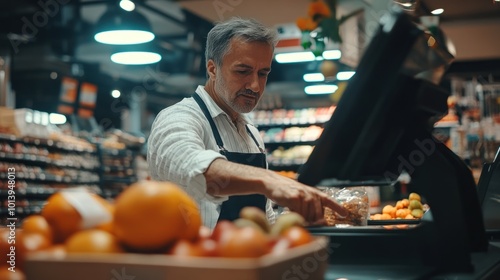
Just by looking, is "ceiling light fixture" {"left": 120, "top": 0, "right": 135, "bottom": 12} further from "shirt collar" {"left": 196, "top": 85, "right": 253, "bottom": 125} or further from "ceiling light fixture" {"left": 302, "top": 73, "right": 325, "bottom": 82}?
"ceiling light fixture" {"left": 302, "top": 73, "right": 325, "bottom": 82}

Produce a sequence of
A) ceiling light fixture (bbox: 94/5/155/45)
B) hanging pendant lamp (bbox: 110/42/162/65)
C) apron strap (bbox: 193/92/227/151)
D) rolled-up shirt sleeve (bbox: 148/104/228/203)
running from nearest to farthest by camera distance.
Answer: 1. rolled-up shirt sleeve (bbox: 148/104/228/203)
2. apron strap (bbox: 193/92/227/151)
3. ceiling light fixture (bbox: 94/5/155/45)
4. hanging pendant lamp (bbox: 110/42/162/65)

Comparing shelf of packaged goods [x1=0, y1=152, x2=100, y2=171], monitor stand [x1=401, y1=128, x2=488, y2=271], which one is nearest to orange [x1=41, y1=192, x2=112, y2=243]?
monitor stand [x1=401, y1=128, x2=488, y2=271]

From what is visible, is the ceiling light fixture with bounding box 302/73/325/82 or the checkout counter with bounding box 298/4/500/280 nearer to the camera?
the checkout counter with bounding box 298/4/500/280

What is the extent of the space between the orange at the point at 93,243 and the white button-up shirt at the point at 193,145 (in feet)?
2.51

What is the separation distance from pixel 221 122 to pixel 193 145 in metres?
0.69

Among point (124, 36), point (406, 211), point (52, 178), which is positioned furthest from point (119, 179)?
point (406, 211)

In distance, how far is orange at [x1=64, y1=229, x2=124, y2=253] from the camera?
97 cm

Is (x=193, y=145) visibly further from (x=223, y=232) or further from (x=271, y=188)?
(x=223, y=232)

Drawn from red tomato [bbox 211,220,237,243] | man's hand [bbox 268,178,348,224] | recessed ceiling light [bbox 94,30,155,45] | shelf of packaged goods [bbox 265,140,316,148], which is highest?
recessed ceiling light [bbox 94,30,155,45]

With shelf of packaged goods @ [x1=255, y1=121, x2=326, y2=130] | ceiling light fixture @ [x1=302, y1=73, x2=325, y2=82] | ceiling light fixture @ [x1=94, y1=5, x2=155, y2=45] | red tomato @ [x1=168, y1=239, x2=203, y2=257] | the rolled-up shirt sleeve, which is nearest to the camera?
red tomato @ [x1=168, y1=239, x2=203, y2=257]

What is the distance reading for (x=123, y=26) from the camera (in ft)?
22.4

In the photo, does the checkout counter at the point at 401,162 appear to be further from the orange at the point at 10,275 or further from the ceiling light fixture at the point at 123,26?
the ceiling light fixture at the point at 123,26

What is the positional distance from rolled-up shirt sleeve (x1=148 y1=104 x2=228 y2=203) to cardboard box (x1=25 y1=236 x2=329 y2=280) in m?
0.83

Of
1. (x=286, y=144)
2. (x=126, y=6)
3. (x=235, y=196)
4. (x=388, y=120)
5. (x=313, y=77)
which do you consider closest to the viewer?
(x=388, y=120)
